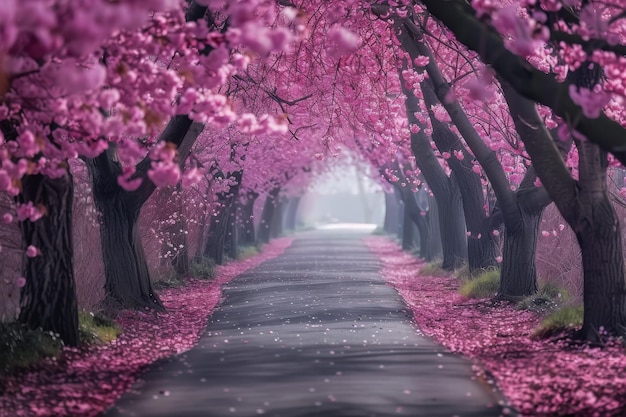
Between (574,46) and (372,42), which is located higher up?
(372,42)

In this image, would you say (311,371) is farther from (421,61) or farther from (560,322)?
(421,61)

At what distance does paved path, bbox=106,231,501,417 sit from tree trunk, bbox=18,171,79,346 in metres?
1.61

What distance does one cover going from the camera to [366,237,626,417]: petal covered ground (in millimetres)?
10523

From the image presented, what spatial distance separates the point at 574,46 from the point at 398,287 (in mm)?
14788

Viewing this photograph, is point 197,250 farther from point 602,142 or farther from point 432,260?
point 602,142

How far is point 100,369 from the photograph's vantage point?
12922 mm

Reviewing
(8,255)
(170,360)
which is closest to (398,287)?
(8,255)

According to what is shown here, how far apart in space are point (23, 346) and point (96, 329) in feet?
8.91

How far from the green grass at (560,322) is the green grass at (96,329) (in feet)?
19.2

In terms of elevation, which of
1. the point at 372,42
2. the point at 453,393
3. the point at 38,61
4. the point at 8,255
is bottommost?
the point at 453,393

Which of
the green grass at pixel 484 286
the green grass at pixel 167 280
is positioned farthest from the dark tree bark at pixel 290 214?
the green grass at pixel 484 286

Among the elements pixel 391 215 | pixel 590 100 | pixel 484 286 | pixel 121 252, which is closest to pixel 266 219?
pixel 391 215

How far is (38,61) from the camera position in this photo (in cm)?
1198

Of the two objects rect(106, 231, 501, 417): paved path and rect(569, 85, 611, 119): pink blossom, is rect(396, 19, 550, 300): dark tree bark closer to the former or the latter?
rect(106, 231, 501, 417): paved path
